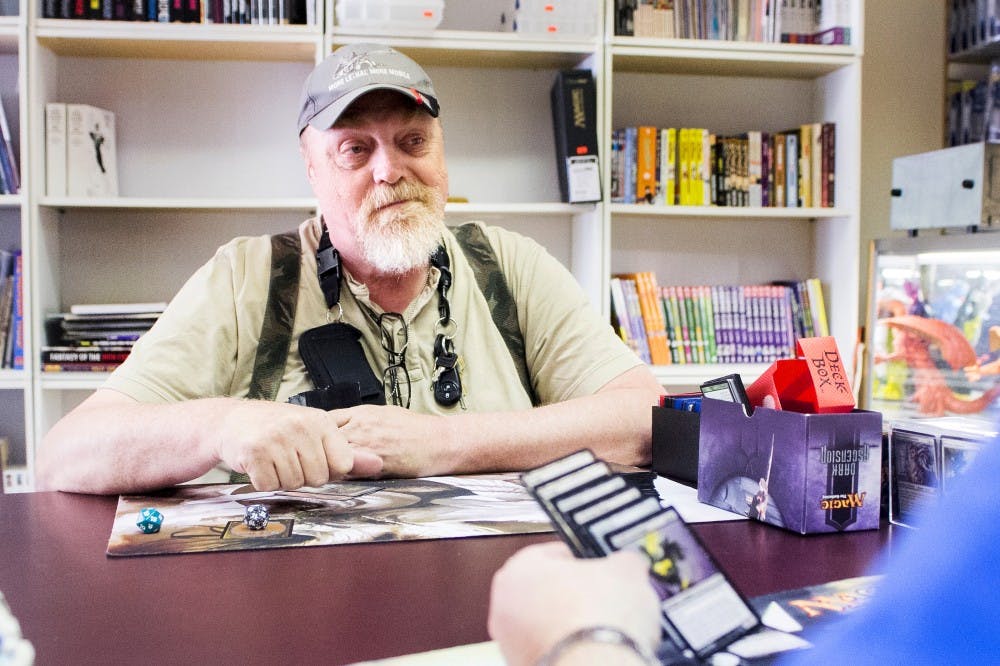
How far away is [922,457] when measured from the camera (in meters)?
0.86

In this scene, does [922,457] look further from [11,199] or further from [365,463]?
[11,199]

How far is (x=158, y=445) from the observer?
1168mm

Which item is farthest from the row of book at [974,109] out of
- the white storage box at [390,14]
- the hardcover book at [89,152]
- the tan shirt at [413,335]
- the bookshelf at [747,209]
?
the hardcover book at [89,152]

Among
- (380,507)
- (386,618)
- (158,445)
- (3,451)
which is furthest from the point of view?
(3,451)

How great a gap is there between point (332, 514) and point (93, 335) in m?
1.82

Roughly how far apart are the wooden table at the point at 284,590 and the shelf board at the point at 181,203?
1.70 metres

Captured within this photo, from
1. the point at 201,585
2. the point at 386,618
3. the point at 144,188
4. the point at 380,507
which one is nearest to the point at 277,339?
the point at 380,507

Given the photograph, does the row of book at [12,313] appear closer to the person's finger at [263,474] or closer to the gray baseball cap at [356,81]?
the gray baseball cap at [356,81]

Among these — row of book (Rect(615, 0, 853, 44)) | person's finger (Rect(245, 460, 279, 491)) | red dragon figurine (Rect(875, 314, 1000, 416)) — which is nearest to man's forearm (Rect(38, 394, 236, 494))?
person's finger (Rect(245, 460, 279, 491))

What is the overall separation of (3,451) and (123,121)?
105cm

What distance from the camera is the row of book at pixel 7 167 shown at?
8.27ft

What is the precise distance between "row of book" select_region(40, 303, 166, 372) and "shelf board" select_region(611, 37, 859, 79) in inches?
62.7

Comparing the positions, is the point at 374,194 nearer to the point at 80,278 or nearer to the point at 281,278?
the point at 281,278

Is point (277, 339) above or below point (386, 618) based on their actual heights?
above
